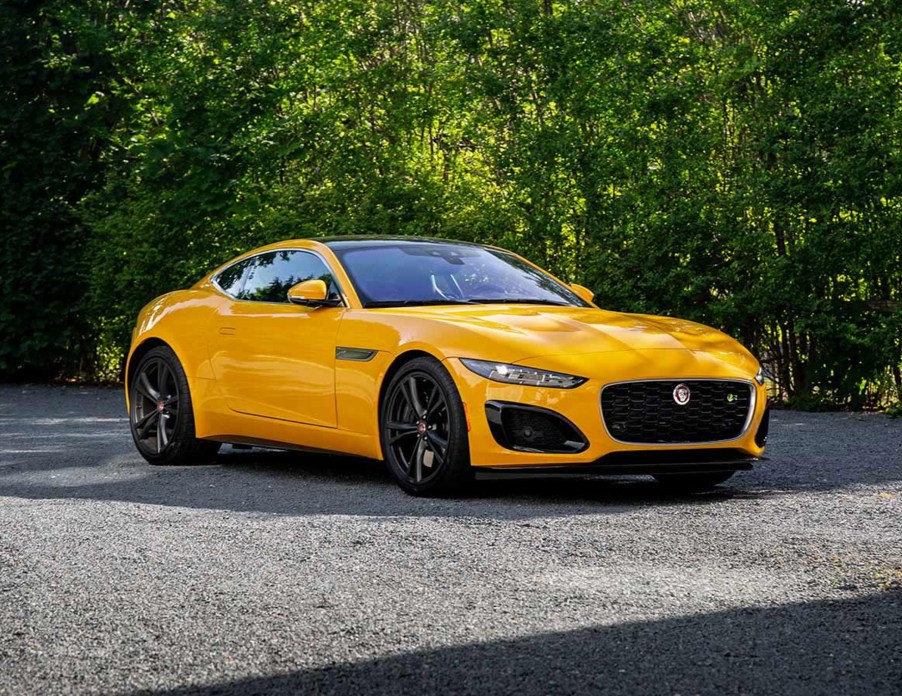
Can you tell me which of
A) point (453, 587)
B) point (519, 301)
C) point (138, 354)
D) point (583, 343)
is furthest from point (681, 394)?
point (138, 354)

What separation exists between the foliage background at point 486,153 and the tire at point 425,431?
6.29m

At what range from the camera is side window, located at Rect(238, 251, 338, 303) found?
8.89 meters

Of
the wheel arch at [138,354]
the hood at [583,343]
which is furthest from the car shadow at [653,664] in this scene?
the wheel arch at [138,354]

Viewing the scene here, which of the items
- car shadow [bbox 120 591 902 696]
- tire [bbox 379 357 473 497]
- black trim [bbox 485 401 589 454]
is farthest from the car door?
car shadow [bbox 120 591 902 696]

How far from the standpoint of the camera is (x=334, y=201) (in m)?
16.6

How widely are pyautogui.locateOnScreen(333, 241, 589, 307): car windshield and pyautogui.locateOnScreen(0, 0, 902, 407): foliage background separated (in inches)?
189

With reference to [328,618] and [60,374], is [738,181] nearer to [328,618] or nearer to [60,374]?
[328,618]

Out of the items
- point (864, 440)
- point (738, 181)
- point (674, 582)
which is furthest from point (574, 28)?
point (674, 582)

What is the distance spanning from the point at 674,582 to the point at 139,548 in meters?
2.27

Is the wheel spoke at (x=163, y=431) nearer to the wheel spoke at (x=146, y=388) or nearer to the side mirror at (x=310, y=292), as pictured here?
the wheel spoke at (x=146, y=388)

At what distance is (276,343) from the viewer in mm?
8695

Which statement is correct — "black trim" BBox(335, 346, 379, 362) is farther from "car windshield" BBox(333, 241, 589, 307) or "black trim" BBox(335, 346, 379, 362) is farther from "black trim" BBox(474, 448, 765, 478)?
"black trim" BBox(474, 448, 765, 478)

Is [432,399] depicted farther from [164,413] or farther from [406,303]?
[164,413]

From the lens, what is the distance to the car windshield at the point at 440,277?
8453 mm
